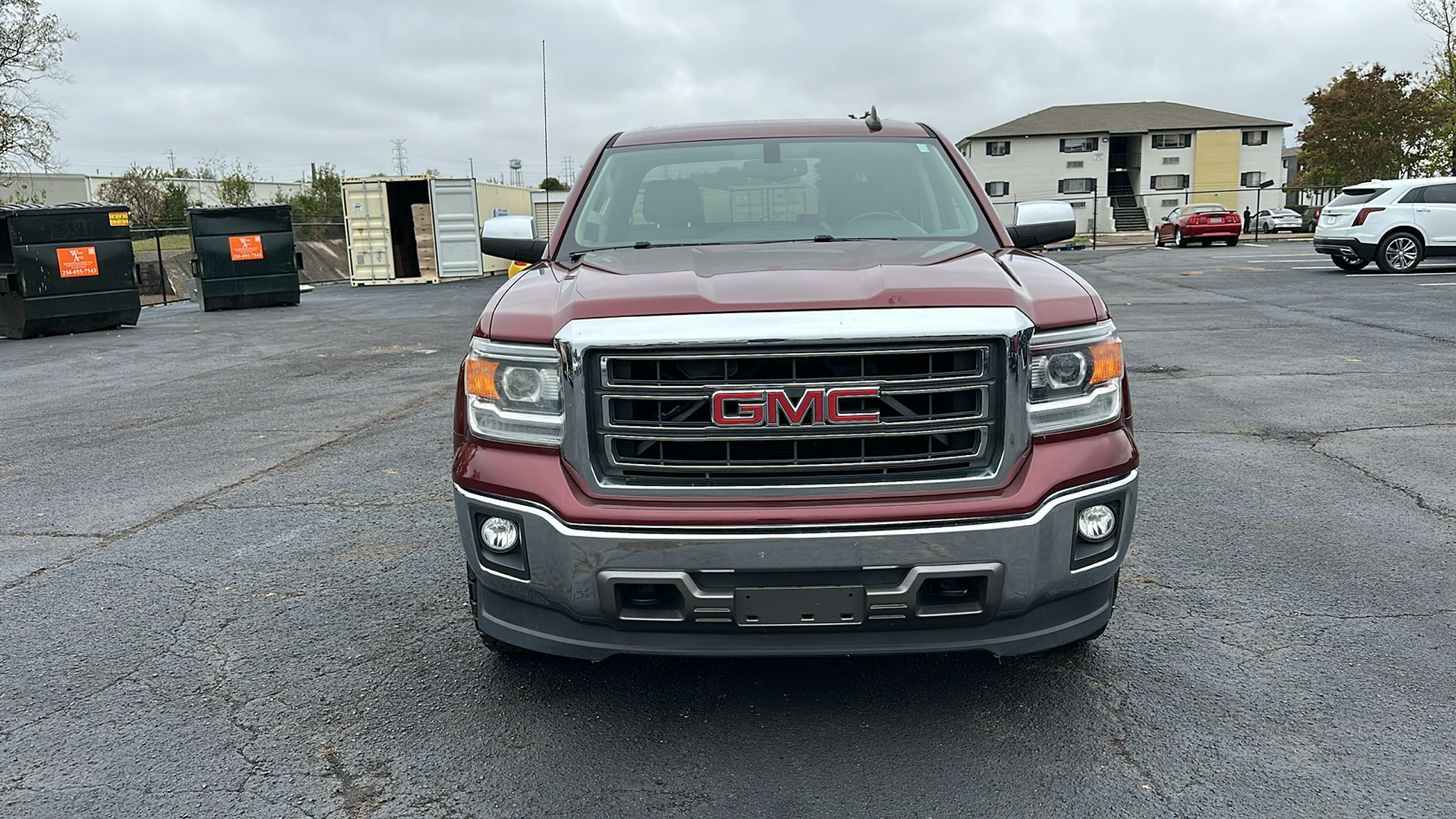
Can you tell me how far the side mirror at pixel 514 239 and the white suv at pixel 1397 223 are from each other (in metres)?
18.8

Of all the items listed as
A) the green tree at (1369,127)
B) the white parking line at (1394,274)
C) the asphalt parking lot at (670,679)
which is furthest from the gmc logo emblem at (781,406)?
the green tree at (1369,127)

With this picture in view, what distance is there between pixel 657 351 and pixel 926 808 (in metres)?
1.27

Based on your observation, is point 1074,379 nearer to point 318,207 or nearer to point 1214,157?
point 318,207

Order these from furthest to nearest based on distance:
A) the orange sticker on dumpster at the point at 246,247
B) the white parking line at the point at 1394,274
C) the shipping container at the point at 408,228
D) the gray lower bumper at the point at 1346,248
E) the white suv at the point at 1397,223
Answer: the shipping container at the point at 408,228, the orange sticker on dumpster at the point at 246,247, the gray lower bumper at the point at 1346,248, the white parking line at the point at 1394,274, the white suv at the point at 1397,223

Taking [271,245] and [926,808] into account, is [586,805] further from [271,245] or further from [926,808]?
[271,245]

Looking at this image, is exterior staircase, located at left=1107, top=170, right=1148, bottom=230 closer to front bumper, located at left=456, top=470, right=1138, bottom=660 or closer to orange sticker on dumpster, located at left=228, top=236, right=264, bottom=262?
orange sticker on dumpster, located at left=228, top=236, right=264, bottom=262

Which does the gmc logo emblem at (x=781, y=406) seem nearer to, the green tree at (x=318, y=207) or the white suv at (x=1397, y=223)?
the white suv at (x=1397, y=223)

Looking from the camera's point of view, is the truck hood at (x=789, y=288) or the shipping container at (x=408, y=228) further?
the shipping container at (x=408, y=228)

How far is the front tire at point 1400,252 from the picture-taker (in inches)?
734

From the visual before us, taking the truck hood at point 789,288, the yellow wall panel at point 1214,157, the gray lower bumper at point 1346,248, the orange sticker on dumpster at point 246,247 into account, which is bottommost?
the gray lower bumper at point 1346,248

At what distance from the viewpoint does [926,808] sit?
2.51 metres

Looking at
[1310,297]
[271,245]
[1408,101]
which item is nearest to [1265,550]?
[1310,297]

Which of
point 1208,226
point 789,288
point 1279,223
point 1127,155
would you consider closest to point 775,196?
point 789,288

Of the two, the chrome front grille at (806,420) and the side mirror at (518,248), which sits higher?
the side mirror at (518,248)
